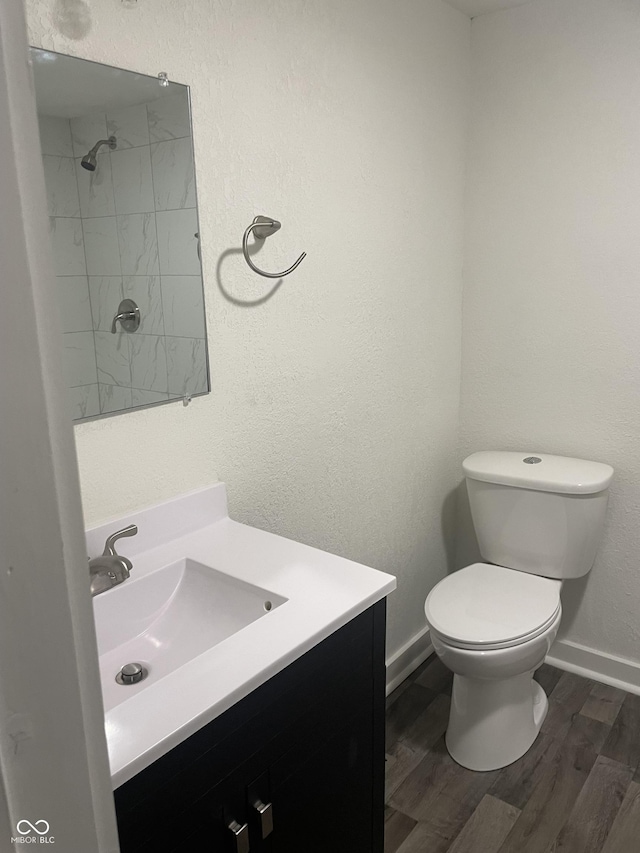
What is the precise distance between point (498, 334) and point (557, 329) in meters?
0.21

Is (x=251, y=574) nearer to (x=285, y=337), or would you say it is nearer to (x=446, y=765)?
(x=285, y=337)

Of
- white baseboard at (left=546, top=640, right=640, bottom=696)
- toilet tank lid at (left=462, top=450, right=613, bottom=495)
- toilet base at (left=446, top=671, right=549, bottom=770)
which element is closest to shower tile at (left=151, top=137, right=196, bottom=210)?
toilet tank lid at (left=462, top=450, right=613, bottom=495)

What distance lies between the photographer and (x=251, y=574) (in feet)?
4.16

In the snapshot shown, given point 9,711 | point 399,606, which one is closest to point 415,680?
point 399,606

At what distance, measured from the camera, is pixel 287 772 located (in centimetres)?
109

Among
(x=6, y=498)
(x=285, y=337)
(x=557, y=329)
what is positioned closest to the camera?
(x=6, y=498)

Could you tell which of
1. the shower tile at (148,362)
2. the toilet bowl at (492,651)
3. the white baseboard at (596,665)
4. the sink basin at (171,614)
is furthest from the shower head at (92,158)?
the white baseboard at (596,665)

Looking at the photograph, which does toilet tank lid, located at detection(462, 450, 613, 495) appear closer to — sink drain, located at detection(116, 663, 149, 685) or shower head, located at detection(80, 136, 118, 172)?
sink drain, located at detection(116, 663, 149, 685)

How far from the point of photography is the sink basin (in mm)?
1202

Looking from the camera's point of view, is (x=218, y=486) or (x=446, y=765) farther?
(x=446, y=765)

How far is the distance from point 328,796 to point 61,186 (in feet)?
3.97

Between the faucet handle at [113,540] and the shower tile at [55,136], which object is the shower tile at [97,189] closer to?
the shower tile at [55,136]

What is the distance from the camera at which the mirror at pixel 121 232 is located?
1168 mm

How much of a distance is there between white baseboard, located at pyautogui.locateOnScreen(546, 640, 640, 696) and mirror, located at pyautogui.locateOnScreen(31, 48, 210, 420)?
1.75m
